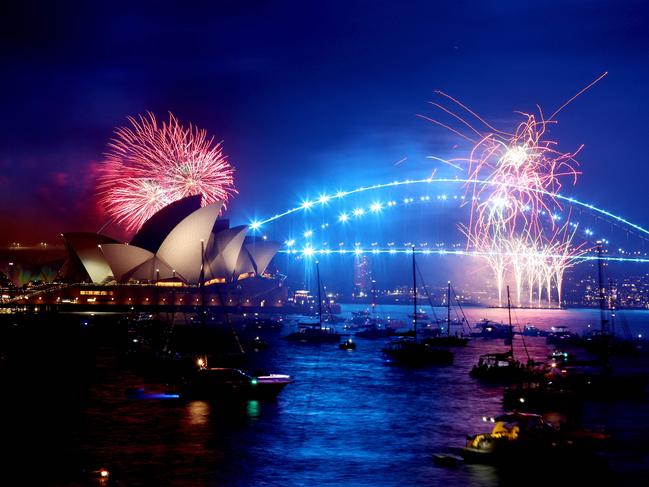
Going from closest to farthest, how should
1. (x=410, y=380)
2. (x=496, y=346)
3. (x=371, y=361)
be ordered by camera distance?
1. (x=410, y=380)
2. (x=371, y=361)
3. (x=496, y=346)

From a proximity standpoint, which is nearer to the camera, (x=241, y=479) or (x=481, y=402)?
(x=241, y=479)

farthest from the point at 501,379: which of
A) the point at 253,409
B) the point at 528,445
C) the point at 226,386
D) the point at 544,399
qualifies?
the point at 528,445

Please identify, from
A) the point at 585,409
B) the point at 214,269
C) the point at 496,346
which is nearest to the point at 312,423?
the point at 585,409

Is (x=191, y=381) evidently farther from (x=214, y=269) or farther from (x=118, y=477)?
(x=214, y=269)

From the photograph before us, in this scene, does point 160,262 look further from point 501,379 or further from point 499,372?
point 501,379

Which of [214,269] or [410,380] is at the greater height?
[214,269]

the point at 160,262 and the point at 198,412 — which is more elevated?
the point at 160,262

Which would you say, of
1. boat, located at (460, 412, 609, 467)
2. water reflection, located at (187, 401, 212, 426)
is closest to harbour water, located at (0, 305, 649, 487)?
water reflection, located at (187, 401, 212, 426)
